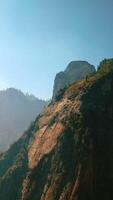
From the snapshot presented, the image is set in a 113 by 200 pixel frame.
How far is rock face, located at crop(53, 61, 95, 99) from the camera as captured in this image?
150m

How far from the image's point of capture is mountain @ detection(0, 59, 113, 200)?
4238cm

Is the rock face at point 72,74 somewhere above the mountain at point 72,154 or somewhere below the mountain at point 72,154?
above

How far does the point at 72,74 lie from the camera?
15675 centimetres

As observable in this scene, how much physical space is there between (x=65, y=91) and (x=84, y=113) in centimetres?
2214

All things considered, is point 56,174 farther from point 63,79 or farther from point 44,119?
point 63,79

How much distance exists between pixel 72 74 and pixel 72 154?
112m

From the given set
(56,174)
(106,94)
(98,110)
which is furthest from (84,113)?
(56,174)

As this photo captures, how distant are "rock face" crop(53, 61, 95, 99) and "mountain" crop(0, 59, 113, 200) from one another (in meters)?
86.6

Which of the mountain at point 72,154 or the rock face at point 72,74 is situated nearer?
the mountain at point 72,154

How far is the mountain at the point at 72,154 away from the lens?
139 ft

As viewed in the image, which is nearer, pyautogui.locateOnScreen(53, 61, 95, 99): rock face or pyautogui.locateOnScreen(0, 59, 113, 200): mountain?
pyautogui.locateOnScreen(0, 59, 113, 200): mountain

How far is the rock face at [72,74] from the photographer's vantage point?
494 ft

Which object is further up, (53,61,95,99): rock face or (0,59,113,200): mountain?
(53,61,95,99): rock face

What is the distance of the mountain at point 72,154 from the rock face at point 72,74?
8658cm
